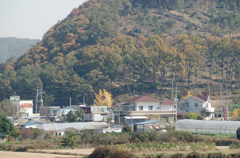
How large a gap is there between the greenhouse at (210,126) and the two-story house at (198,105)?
16.6 meters

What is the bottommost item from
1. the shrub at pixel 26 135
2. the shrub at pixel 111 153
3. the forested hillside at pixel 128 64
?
the shrub at pixel 26 135

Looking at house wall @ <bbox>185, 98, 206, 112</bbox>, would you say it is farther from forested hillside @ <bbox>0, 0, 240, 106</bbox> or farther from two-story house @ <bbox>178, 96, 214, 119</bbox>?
forested hillside @ <bbox>0, 0, 240, 106</bbox>

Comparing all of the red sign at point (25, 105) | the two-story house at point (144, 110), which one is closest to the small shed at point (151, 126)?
the two-story house at point (144, 110)

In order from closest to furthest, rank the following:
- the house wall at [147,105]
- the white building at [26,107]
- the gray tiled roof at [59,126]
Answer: the gray tiled roof at [59,126] → the house wall at [147,105] → the white building at [26,107]

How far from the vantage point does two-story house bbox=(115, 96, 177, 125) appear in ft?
201

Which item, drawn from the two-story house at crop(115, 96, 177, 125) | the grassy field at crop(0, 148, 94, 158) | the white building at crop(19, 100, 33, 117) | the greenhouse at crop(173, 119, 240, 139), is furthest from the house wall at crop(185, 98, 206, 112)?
the grassy field at crop(0, 148, 94, 158)

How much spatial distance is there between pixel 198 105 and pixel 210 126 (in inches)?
871

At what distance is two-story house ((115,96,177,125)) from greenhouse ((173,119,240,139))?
9.17m

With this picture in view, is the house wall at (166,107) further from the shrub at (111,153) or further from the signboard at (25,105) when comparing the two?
the signboard at (25,105)

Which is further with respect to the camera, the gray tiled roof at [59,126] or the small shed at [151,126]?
the gray tiled roof at [59,126]

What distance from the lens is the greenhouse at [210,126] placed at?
153 feet

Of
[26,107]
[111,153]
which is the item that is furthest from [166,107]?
[26,107]

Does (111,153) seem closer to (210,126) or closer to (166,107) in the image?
(210,126)

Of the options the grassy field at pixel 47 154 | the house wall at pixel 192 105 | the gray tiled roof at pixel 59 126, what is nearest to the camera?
the grassy field at pixel 47 154
